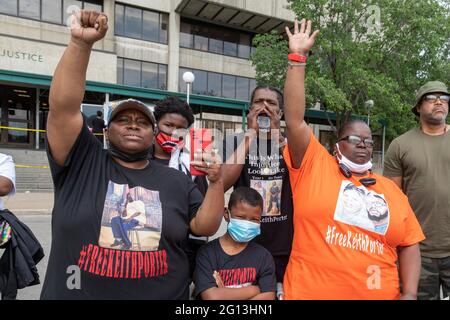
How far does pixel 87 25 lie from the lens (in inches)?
65.4

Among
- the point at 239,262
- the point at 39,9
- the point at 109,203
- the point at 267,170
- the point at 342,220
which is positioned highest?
the point at 39,9

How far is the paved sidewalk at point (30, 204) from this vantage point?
352 inches

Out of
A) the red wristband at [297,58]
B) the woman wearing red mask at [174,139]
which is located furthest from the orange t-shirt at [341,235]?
the woman wearing red mask at [174,139]

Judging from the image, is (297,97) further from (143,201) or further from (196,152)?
(143,201)

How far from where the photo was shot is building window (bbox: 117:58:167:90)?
2208 cm

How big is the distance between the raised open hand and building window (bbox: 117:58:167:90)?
21.2 meters

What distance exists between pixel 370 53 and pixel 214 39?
39.2 ft

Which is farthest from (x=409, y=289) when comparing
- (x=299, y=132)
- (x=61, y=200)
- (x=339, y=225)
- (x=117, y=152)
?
(x=61, y=200)

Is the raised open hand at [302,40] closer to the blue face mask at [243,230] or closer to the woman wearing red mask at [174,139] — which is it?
the woman wearing red mask at [174,139]

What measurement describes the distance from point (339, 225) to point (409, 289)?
608 mm

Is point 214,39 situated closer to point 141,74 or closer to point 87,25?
point 141,74

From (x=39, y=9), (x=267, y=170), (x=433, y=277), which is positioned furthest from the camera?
(x=39, y=9)

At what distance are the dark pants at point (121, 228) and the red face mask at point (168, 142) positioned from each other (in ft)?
3.17

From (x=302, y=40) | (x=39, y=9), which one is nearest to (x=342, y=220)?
(x=302, y=40)
